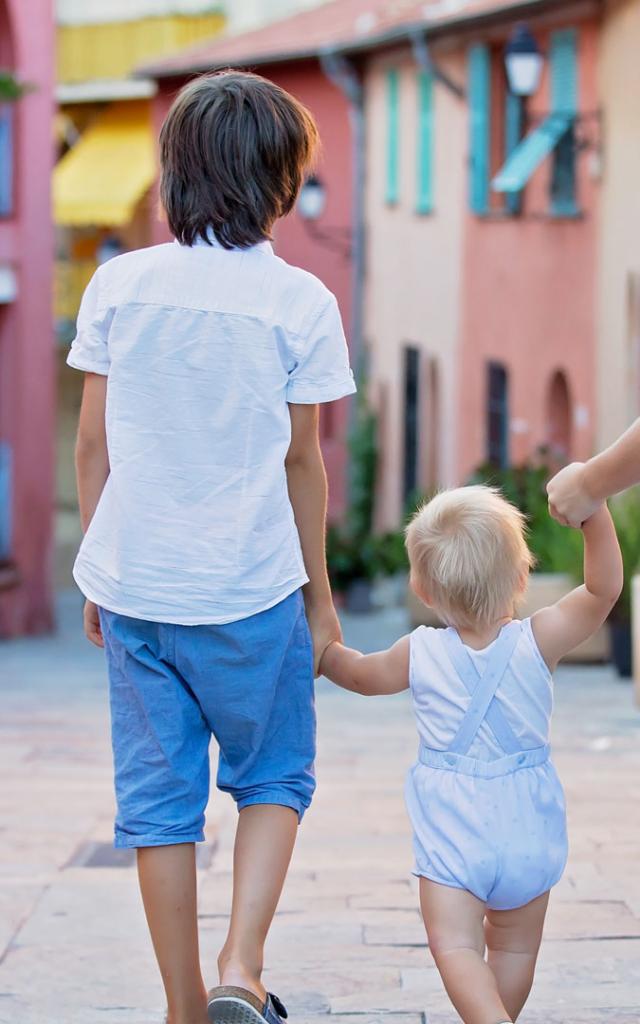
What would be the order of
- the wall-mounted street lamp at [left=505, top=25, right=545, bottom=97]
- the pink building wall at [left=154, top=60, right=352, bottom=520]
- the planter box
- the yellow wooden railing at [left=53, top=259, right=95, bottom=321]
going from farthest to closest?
the yellow wooden railing at [left=53, top=259, right=95, bottom=321], the pink building wall at [left=154, top=60, right=352, bottom=520], the wall-mounted street lamp at [left=505, top=25, right=545, bottom=97], the planter box

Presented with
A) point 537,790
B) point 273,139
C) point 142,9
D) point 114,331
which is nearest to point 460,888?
point 537,790

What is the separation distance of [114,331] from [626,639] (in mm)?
7374

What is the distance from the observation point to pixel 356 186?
23.6 meters

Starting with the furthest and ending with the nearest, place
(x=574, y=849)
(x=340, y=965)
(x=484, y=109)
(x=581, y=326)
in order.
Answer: (x=484, y=109) → (x=581, y=326) → (x=574, y=849) → (x=340, y=965)

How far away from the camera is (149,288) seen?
3018mm

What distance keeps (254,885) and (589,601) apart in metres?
0.71

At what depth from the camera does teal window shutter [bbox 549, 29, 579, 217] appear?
14672 mm

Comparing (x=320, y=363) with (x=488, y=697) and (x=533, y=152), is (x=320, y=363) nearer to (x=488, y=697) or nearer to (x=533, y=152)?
(x=488, y=697)

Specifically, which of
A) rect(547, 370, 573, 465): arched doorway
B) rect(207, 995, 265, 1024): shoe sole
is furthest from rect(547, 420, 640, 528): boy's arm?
rect(547, 370, 573, 465): arched doorway

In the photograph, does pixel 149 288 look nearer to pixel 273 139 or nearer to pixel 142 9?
pixel 273 139

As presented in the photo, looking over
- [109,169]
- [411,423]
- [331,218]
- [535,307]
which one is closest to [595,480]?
[535,307]

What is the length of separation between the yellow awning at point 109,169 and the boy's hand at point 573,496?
75.6ft

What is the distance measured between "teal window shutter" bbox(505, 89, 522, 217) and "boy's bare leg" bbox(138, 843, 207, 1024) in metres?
13.8

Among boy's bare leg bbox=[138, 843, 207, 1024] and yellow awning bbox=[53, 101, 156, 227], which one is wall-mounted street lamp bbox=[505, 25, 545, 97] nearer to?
boy's bare leg bbox=[138, 843, 207, 1024]
